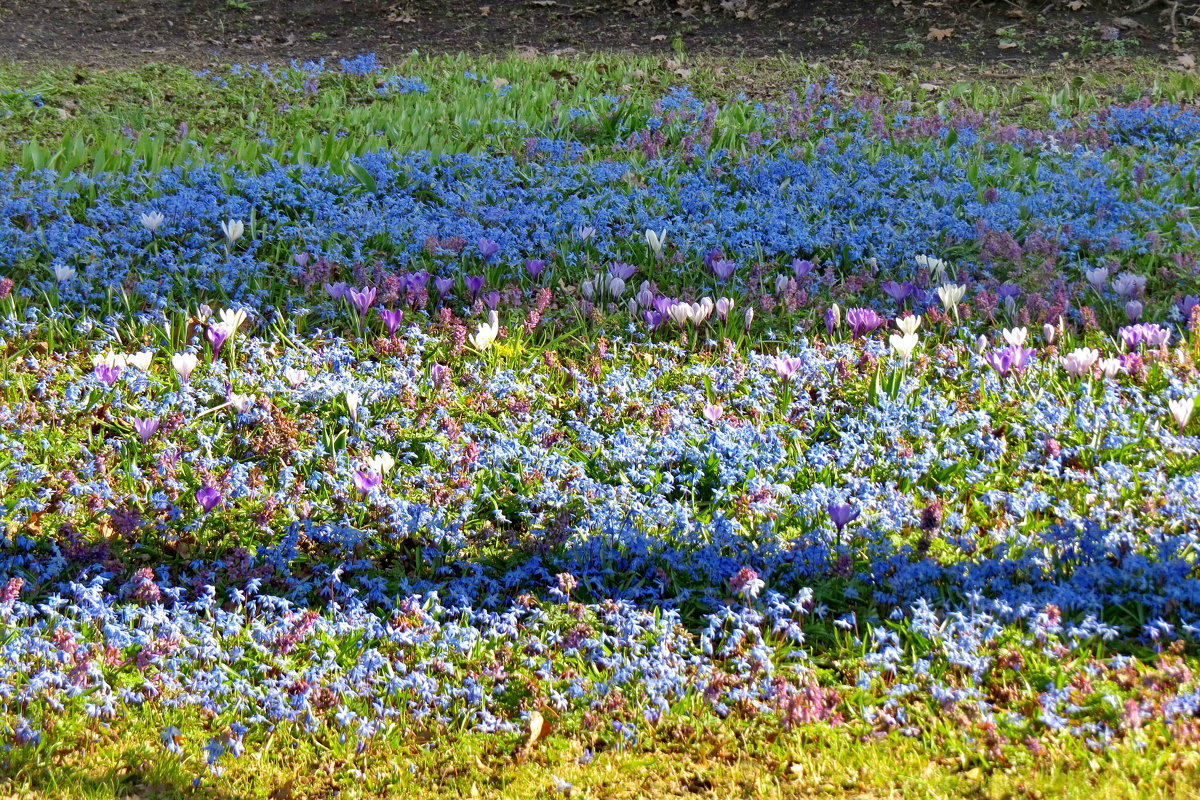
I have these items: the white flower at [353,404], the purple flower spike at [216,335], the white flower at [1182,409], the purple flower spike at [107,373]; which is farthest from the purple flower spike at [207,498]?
the white flower at [1182,409]

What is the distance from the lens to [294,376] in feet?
12.9

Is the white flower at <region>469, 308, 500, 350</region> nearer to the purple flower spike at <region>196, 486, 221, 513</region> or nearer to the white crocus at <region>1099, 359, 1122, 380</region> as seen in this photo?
the purple flower spike at <region>196, 486, 221, 513</region>

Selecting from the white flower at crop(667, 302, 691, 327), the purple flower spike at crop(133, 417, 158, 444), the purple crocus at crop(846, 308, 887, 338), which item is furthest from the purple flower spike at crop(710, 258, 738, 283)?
the purple flower spike at crop(133, 417, 158, 444)

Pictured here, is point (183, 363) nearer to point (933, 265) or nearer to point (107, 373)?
point (107, 373)

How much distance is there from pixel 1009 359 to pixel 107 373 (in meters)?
3.24

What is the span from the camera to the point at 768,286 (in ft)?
16.3

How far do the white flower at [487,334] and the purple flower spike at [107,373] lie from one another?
1300 mm

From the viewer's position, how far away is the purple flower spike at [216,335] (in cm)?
405

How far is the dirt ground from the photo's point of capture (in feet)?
30.8

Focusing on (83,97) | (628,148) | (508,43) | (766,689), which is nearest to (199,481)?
(766,689)

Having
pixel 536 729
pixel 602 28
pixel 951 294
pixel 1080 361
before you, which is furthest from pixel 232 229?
pixel 602 28

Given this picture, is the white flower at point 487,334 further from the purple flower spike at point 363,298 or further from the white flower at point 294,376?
the white flower at point 294,376

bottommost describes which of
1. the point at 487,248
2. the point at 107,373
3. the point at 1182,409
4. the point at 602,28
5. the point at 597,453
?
the point at 597,453

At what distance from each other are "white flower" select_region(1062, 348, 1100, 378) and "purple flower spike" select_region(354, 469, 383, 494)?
2433 millimetres
